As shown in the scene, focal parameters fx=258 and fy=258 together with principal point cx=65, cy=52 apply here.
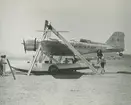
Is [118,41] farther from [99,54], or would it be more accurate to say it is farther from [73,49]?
[73,49]

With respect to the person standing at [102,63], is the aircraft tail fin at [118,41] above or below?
above

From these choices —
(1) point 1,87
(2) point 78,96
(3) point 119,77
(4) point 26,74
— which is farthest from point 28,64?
(3) point 119,77

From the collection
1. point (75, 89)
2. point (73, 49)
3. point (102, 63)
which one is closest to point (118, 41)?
point (102, 63)

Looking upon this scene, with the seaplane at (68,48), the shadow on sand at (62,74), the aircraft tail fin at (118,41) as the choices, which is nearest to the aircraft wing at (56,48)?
the seaplane at (68,48)

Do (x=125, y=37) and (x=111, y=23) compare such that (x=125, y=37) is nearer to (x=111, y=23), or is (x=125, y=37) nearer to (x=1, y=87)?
(x=111, y=23)

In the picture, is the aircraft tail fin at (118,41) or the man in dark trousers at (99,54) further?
the man in dark trousers at (99,54)

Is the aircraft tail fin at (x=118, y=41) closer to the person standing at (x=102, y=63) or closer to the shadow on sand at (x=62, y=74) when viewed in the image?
the person standing at (x=102, y=63)

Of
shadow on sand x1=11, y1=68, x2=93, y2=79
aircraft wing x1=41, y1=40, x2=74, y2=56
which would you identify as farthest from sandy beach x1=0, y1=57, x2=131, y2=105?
aircraft wing x1=41, y1=40, x2=74, y2=56

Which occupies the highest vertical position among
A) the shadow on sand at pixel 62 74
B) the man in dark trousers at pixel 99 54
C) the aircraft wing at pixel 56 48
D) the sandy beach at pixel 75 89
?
the aircraft wing at pixel 56 48
